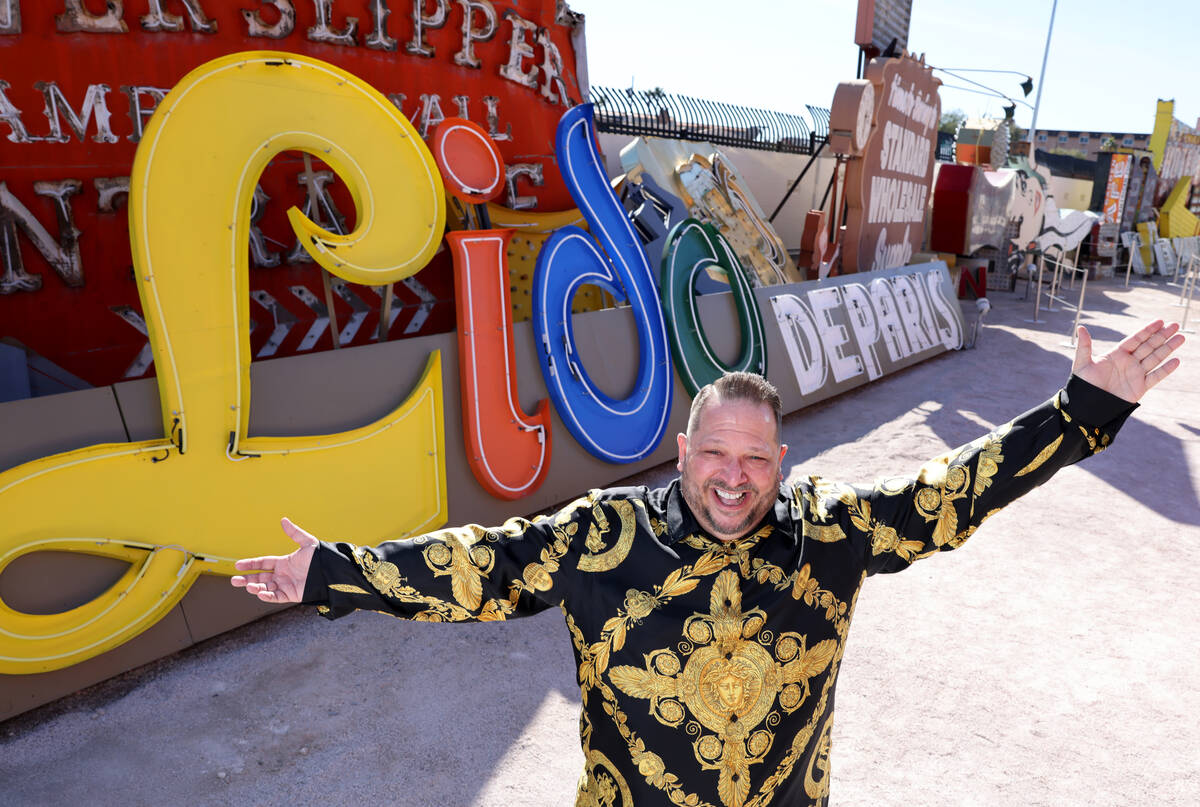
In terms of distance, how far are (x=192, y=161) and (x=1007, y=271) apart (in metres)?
21.7

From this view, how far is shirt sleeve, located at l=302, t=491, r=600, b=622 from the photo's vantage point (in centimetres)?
202

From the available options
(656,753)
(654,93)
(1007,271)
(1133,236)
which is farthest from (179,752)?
(1133,236)

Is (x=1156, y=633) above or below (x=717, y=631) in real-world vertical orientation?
below

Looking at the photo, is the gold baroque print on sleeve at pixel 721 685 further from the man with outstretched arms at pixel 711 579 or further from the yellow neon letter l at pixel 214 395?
the yellow neon letter l at pixel 214 395

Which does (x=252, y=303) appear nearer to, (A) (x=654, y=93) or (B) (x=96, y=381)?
(B) (x=96, y=381)

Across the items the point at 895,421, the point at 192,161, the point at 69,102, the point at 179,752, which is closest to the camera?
the point at 179,752

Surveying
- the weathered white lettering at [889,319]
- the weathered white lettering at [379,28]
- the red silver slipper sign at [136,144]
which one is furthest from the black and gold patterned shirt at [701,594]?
the weathered white lettering at [889,319]

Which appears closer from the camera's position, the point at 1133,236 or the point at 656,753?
the point at 656,753

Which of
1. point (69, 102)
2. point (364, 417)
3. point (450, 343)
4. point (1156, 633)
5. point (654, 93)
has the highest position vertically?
point (654, 93)

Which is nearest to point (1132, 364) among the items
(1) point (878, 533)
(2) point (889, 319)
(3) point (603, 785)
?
(1) point (878, 533)

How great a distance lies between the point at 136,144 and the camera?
4754 millimetres

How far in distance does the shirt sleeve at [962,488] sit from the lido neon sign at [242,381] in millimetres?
3173

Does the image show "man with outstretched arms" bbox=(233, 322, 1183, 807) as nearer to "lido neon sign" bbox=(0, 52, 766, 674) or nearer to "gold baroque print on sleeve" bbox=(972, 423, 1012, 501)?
"gold baroque print on sleeve" bbox=(972, 423, 1012, 501)

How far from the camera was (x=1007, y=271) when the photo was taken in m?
21.6
